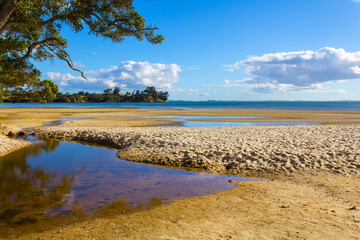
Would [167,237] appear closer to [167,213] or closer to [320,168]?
[167,213]

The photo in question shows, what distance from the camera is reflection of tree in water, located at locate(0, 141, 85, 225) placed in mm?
6629

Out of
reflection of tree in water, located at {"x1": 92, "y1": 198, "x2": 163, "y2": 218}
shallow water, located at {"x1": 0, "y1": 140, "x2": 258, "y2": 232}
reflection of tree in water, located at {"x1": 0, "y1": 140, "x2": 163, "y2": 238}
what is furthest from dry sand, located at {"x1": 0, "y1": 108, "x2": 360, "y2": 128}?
reflection of tree in water, located at {"x1": 92, "y1": 198, "x2": 163, "y2": 218}

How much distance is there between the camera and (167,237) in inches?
201

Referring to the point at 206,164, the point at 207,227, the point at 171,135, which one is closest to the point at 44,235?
the point at 207,227

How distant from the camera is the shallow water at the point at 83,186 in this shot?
6.80 m

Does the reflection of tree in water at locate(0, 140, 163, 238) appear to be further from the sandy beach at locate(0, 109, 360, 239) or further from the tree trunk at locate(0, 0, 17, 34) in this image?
the tree trunk at locate(0, 0, 17, 34)

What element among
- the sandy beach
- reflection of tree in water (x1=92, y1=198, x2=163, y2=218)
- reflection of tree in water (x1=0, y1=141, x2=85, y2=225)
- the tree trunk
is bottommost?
reflection of tree in water (x1=0, y1=141, x2=85, y2=225)

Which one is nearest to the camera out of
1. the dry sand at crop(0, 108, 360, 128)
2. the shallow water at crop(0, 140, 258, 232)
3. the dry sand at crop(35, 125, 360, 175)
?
the shallow water at crop(0, 140, 258, 232)

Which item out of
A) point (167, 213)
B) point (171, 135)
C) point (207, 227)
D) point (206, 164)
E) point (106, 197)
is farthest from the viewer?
point (171, 135)

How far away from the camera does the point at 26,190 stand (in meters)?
8.62

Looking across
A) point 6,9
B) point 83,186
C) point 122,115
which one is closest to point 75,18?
point 6,9

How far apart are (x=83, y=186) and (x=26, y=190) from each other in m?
1.91

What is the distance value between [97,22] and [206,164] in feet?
26.9

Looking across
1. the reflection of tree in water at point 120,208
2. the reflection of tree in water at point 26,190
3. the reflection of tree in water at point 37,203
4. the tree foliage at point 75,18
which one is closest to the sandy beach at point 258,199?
the reflection of tree in water at point 120,208
